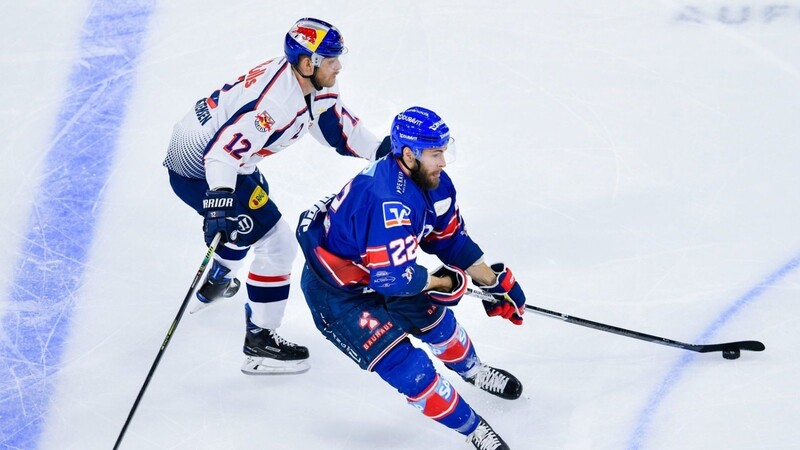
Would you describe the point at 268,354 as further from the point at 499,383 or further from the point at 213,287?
the point at 499,383

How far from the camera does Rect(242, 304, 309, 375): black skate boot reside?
13.7ft

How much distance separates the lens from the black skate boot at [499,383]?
390cm

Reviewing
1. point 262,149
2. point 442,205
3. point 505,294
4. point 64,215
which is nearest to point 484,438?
point 505,294

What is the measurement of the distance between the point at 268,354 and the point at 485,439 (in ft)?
3.37

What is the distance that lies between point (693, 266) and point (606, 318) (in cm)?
51

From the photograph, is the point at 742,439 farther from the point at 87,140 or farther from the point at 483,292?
the point at 87,140

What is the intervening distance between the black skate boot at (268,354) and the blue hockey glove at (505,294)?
921mm

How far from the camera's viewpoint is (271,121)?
3.88m

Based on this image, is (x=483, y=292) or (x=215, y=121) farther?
(x=215, y=121)

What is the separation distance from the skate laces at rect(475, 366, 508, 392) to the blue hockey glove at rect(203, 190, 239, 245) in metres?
1.12

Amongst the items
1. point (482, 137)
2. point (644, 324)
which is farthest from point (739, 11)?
point (644, 324)

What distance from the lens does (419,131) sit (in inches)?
131

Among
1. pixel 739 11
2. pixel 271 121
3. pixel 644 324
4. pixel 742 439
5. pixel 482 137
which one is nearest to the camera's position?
pixel 742 439

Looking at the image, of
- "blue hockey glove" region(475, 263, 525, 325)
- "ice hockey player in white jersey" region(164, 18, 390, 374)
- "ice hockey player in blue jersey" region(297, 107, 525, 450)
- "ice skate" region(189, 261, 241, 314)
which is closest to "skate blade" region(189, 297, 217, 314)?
"ice skate" region(189, 261, 241, 314)
